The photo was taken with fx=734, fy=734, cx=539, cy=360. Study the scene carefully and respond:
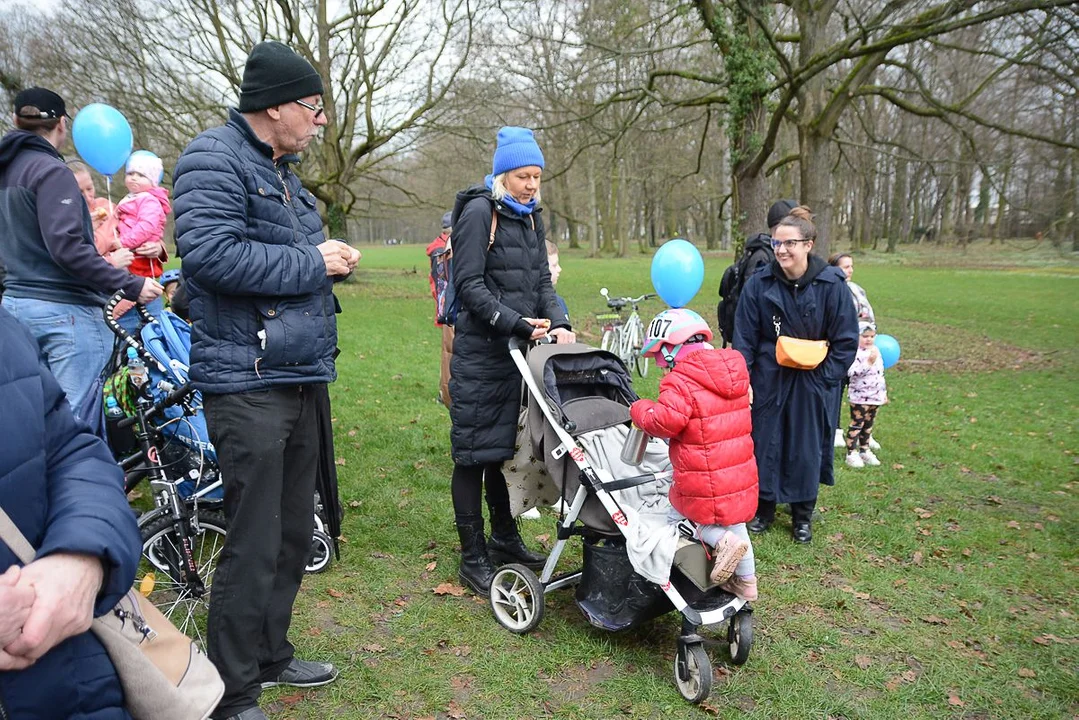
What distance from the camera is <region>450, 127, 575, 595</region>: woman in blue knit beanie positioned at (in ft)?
12.0

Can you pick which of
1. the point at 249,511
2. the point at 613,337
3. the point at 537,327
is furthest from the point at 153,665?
the point at 613,337

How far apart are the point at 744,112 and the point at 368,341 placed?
7.17m

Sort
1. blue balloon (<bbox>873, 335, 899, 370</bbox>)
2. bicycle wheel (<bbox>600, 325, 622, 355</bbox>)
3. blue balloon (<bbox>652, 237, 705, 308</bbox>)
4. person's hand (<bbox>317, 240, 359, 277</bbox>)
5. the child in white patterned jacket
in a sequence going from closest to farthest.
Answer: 1. person's hand (<bbox>317, 240, 359, 277</bbox>)
2. blue balloon (<bbox>652, 237, 705, 308</bbox>)
3. the child in white patterned jacket
4. blue balloon (<bbox>873, 335, 899, 370</bbox>)
5. bicycle wheel (<bbox>600, 325, 622, 355</bbox>)

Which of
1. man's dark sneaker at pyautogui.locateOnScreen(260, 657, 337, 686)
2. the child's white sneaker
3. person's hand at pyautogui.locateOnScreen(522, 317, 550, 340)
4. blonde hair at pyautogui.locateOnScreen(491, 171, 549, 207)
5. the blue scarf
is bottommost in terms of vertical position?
man's dark sneaker at pyautogui.locateOnScreen(260, 657, 337, 686)

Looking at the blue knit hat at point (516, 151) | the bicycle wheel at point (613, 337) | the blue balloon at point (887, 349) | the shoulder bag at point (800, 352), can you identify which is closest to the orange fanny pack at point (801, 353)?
the shoulder bag at point (800, 352)

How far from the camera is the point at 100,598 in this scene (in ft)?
4.38

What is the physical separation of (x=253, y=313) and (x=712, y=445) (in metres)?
1.95

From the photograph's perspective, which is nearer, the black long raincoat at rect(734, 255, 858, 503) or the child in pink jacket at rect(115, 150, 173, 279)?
the black long raincoat at rect(734, 255, 858, 503)

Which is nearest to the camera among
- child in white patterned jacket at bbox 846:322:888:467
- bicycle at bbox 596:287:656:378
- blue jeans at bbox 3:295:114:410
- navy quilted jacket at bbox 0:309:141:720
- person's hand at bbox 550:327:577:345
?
navy quilted jacket at bbox 0:309:141:720

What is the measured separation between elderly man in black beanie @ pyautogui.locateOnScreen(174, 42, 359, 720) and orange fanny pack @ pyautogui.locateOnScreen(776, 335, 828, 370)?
118 inches

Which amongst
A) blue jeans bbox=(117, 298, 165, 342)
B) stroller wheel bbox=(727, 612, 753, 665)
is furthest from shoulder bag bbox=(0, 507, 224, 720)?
blue jeans bbox=(117, 298, 165, 342)

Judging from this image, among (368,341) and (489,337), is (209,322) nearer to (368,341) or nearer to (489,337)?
(489,337)

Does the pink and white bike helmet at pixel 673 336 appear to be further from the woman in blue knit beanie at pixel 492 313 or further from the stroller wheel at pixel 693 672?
the stroller wheel at pixel 693 672

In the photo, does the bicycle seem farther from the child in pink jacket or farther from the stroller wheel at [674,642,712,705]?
the stroller wheel at [674,642,712,705]
